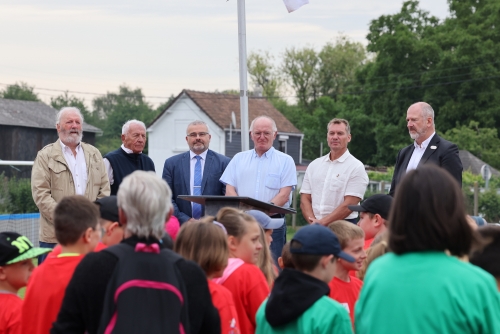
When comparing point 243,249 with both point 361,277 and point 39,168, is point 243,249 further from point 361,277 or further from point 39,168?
point 39,168

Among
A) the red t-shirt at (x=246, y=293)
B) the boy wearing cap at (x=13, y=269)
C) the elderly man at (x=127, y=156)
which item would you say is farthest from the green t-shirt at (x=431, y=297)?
the elderly man at (x=127, y=156)

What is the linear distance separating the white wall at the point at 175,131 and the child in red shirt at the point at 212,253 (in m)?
48.3

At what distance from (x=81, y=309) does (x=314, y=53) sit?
234 feet

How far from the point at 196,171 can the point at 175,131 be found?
46898 millimetres

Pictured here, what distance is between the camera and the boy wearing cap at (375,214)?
19.4ft

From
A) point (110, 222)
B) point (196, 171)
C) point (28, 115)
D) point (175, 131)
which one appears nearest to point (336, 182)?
point (196, 171)

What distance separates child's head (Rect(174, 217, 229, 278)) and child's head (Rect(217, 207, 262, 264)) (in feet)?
2.52

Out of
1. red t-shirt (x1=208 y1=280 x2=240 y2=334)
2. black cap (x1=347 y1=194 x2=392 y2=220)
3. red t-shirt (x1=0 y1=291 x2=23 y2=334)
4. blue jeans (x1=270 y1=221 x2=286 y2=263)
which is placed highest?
black cap (x1=347 y1=194 x2=392 y2=220)

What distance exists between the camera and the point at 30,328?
382 centimetres

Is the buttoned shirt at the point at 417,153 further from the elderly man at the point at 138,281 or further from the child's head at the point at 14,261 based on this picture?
the elderly man at the point at 138,281

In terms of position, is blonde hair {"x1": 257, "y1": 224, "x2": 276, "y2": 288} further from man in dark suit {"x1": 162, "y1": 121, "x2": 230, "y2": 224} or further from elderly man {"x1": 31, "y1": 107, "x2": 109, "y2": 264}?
man in dark suit {"x1": 162, "y1": 121, "x2": 230, "y2": 224}

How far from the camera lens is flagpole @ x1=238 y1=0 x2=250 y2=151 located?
33.5 feet

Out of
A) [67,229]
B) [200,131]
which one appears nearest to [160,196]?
[67,229]

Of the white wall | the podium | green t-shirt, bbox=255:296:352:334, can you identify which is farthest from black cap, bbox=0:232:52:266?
the white wall
